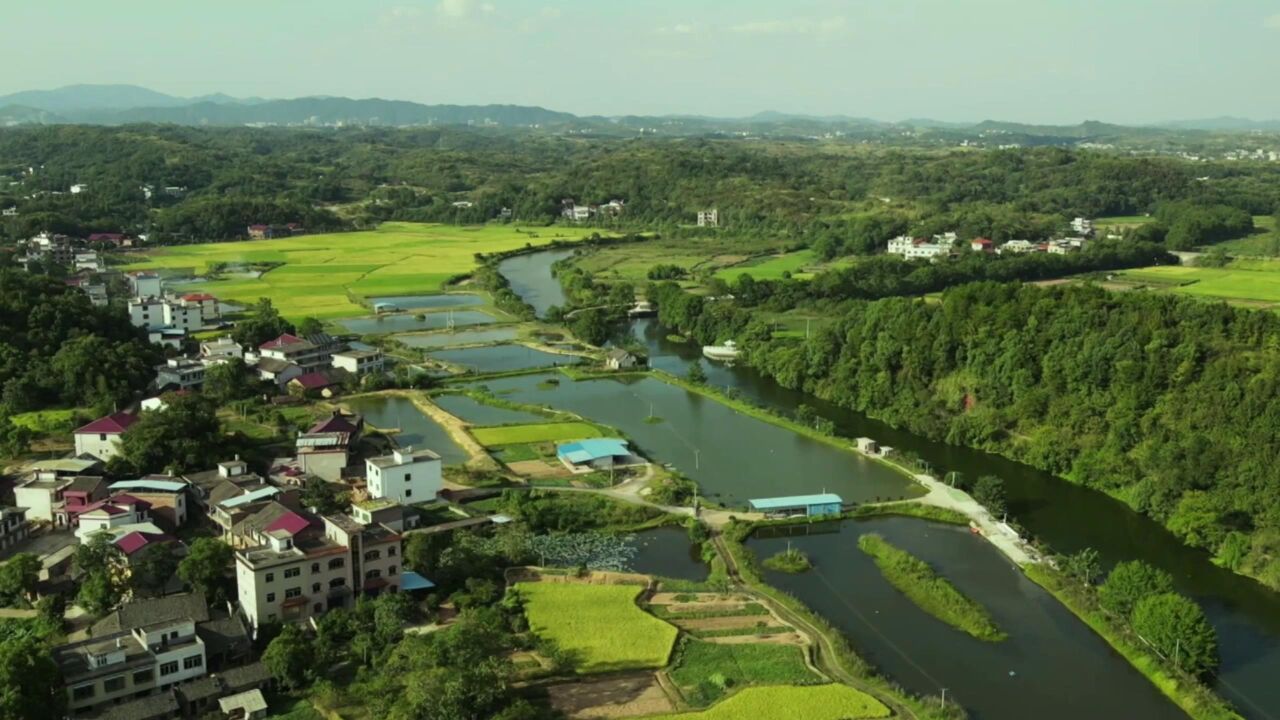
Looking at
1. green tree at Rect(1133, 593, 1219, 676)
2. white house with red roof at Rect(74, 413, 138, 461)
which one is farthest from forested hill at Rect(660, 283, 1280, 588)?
white house with red roof at Rect(74, 413, 138, 461)

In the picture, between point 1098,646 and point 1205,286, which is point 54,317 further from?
point 1205,286

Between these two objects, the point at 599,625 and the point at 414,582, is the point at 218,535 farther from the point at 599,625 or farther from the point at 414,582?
the point at 599,625

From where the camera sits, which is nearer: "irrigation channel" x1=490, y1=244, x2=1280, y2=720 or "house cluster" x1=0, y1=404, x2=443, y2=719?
"house cluster" x1=0, y1=404, x2=443, y2=719

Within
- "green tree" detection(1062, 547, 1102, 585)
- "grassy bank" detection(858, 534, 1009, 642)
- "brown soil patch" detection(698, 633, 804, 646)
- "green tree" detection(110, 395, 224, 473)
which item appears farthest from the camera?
"green tree" detection(110, 395, 224, 473)

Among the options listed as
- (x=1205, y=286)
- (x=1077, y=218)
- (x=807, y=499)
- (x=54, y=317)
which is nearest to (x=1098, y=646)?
(x=807, y=499)

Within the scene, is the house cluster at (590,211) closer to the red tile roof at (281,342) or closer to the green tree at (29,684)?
the red tile roof at (281,342)

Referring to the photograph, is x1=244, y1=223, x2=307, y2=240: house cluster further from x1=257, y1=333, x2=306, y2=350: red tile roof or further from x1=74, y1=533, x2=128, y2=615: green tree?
x1=74, y1=533, x2=128, y2=615: green tree

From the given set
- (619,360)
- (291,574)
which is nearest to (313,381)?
(619,360)
